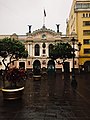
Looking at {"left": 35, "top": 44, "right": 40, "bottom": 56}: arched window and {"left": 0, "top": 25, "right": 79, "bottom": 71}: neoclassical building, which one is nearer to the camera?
{"left": 0, "top": 25, "right": 79, "bottom": 71}: neoclassical building

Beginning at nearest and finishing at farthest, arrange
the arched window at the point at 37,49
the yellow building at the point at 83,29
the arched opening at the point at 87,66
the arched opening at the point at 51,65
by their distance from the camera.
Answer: the yellow building at the point at 83,29, the arched opening at the point at 51,65, the arched opening at the point at 87,66, the arched window at the point at 37,49

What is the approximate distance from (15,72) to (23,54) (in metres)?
23.2

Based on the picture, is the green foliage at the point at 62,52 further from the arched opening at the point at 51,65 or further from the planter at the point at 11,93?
the planter at the point at 11,93

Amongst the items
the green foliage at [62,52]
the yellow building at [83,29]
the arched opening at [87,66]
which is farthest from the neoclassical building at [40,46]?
the green foliage at [62,52]

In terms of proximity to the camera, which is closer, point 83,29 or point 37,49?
point 83,29

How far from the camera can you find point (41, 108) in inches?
341

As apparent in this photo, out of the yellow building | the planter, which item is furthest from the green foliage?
the planter

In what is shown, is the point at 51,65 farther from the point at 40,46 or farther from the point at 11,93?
the point at 11,93

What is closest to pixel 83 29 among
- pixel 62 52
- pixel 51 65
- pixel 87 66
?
pixel 87 66

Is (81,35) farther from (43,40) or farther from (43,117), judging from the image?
(43,117)

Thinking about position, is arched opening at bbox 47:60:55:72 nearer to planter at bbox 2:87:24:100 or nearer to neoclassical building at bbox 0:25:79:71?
neoclassical building at bbox 0:25:79:71

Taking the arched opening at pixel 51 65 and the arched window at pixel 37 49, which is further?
the arched window at pixel 37 49

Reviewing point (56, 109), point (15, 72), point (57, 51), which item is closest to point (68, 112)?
point (56, 109)

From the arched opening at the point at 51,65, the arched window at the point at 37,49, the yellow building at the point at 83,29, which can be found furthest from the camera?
the arched window at the point at 37,49
